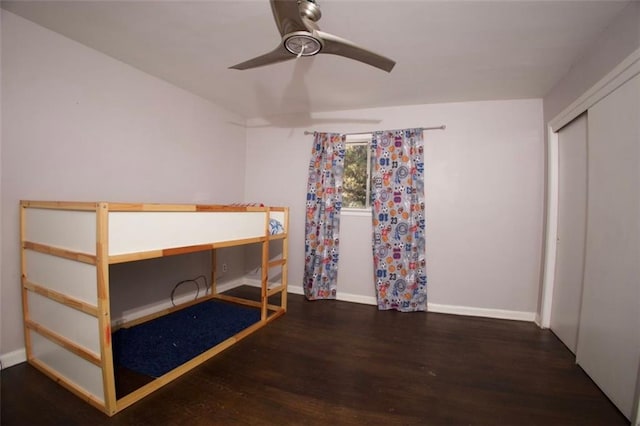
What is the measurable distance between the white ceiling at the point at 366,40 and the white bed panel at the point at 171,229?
1.25 meters

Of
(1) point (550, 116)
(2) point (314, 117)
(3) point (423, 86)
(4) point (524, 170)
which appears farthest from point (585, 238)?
(2) point (314, 117)

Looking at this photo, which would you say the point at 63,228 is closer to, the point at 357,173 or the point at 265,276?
the point at 265,276

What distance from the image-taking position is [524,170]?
2.42 m

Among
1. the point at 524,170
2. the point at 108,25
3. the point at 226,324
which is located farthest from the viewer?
the point at 524,170

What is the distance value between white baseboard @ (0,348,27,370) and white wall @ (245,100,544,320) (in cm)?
256

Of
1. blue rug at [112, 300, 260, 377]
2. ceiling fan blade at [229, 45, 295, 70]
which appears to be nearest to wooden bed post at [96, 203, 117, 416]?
blue rug at [112, 300, 260, 377]

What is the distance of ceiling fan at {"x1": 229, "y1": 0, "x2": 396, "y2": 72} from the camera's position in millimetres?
1055

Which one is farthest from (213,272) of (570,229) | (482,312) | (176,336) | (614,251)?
(570,229)

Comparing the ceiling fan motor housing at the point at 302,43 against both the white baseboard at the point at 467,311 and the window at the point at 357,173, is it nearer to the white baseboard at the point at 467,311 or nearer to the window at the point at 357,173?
the window at the point at 357,173

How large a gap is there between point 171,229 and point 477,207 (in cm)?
276

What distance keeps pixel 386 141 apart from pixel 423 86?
2.06 ft

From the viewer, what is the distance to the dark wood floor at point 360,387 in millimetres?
1227

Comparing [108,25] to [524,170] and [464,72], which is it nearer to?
[464,72]

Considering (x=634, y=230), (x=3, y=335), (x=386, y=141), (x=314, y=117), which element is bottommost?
(x=3, y=335)
